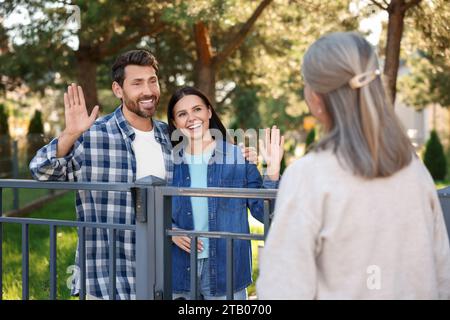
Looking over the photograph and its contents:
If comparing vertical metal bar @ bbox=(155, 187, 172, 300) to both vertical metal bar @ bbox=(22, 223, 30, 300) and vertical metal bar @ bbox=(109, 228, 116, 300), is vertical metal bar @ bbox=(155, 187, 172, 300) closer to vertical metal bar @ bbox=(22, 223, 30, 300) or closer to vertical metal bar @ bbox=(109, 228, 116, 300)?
vertical metal bar @ bbox=(109, 228, 116, 300)

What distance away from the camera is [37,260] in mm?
7668

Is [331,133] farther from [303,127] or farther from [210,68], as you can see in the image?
[303,127]

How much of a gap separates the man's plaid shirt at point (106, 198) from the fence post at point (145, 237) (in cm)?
33

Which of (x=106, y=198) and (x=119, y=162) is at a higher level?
(x=119, y=162)

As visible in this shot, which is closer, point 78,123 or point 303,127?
point 78,123

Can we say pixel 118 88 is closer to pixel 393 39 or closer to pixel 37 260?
pixel 37 260

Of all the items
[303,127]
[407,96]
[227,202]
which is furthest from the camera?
[303,127]

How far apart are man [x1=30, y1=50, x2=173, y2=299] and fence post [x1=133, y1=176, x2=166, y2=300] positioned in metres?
0.33

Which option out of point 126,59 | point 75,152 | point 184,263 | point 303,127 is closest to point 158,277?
point 184,263

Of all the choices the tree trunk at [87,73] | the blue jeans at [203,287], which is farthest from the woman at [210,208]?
the tree trunk at [87,73]

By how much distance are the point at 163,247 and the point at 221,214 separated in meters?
0.40

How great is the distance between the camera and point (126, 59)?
11.5ft

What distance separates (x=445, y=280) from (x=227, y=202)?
1313mm

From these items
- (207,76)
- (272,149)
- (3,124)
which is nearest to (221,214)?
(272,149)
